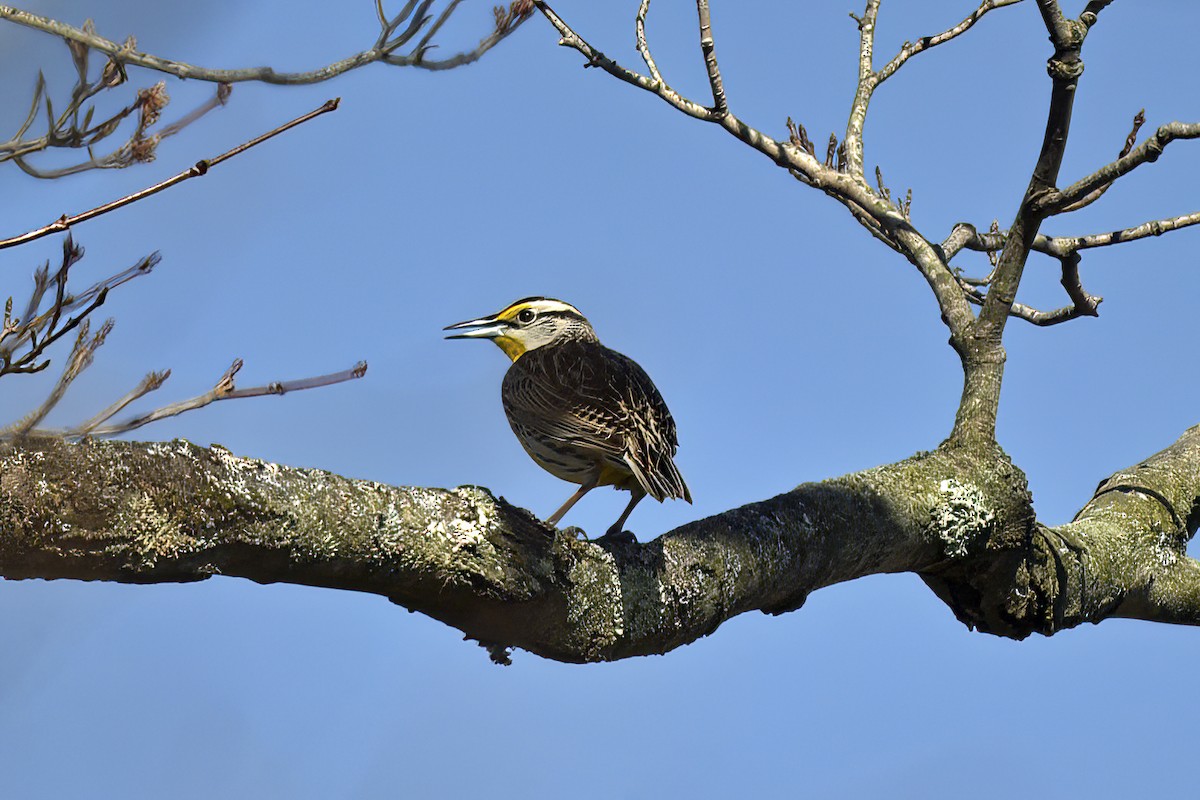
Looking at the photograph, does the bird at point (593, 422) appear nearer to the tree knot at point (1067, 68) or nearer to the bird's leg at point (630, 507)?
the bird's leg at point (630, 507)

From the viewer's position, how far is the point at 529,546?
11.2ft

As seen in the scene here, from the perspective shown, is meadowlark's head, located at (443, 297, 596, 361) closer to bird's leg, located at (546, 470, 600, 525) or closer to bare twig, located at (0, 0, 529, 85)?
bird's leg, located at (546, 470, 600, 525)

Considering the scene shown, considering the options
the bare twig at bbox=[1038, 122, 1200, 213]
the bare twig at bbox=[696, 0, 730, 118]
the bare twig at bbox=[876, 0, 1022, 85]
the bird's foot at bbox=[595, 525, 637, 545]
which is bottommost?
the bird's foot at bbox=[595, 525, 637, 545]

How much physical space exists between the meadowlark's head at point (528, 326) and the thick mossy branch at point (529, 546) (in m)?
2.54

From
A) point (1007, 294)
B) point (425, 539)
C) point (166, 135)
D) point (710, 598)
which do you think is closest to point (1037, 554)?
point (1007, 294)

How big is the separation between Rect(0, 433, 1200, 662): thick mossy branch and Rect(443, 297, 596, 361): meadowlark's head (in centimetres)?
254

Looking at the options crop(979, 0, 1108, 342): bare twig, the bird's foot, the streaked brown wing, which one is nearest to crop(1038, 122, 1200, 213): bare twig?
crop(979, 0, 1108, 342): bare twig

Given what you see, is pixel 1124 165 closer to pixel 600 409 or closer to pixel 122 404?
pixel 600 409

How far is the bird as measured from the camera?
4887 mm

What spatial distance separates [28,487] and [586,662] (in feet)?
5.53

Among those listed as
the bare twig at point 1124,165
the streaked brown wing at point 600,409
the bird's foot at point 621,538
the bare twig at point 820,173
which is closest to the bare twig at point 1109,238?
the bare twig at point 820,173

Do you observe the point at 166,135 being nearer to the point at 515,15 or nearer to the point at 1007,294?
the point at 515,15

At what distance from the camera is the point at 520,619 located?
11.3ft

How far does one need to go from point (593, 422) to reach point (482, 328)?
1919mm
